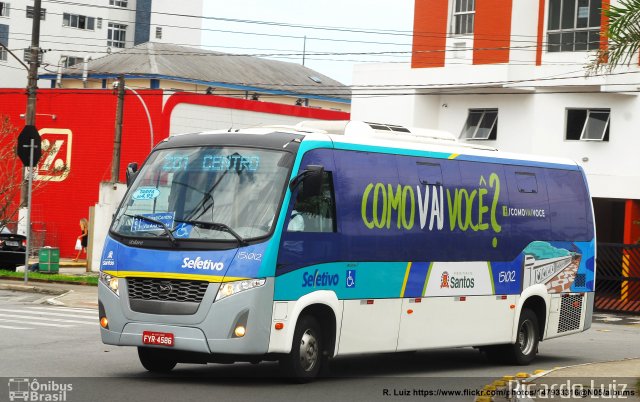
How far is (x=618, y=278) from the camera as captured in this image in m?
33.3

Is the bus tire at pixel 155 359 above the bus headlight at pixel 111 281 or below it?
below

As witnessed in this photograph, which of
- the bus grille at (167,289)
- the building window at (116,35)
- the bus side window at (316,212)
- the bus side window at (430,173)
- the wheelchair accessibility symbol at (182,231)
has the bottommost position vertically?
the bus grille at (167,289)

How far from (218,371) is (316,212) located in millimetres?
2648

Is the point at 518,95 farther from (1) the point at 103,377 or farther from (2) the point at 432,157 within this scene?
(1) the point at 103,377

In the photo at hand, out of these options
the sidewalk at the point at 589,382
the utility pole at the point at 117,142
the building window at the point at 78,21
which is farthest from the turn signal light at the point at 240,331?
the building window at the point at 78,21

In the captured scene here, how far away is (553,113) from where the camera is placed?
39.1 m

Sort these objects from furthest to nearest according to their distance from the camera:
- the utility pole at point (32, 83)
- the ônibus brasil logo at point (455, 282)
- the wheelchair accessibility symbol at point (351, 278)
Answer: the utility pole at point (32, 83) → the ônibus brasil logo at point (455, 282) → the wheelchair accessibility symbol at point (351, 278)

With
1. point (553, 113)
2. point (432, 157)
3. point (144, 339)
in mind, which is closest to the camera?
point (144, 339)

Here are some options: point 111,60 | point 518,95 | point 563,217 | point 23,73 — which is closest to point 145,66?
point 111,60

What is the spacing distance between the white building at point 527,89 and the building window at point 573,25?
3 centimetres

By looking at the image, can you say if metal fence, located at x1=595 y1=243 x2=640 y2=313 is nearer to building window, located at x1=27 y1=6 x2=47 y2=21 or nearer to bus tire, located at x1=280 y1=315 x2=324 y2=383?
bus tire, located at x1=280 y1=315 x2=324 y2=383

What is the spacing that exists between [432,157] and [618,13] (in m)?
3.54

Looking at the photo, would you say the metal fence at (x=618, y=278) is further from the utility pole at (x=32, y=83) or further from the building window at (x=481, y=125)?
the utility pole at (x=32, y=83)

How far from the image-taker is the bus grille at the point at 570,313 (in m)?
19.6
